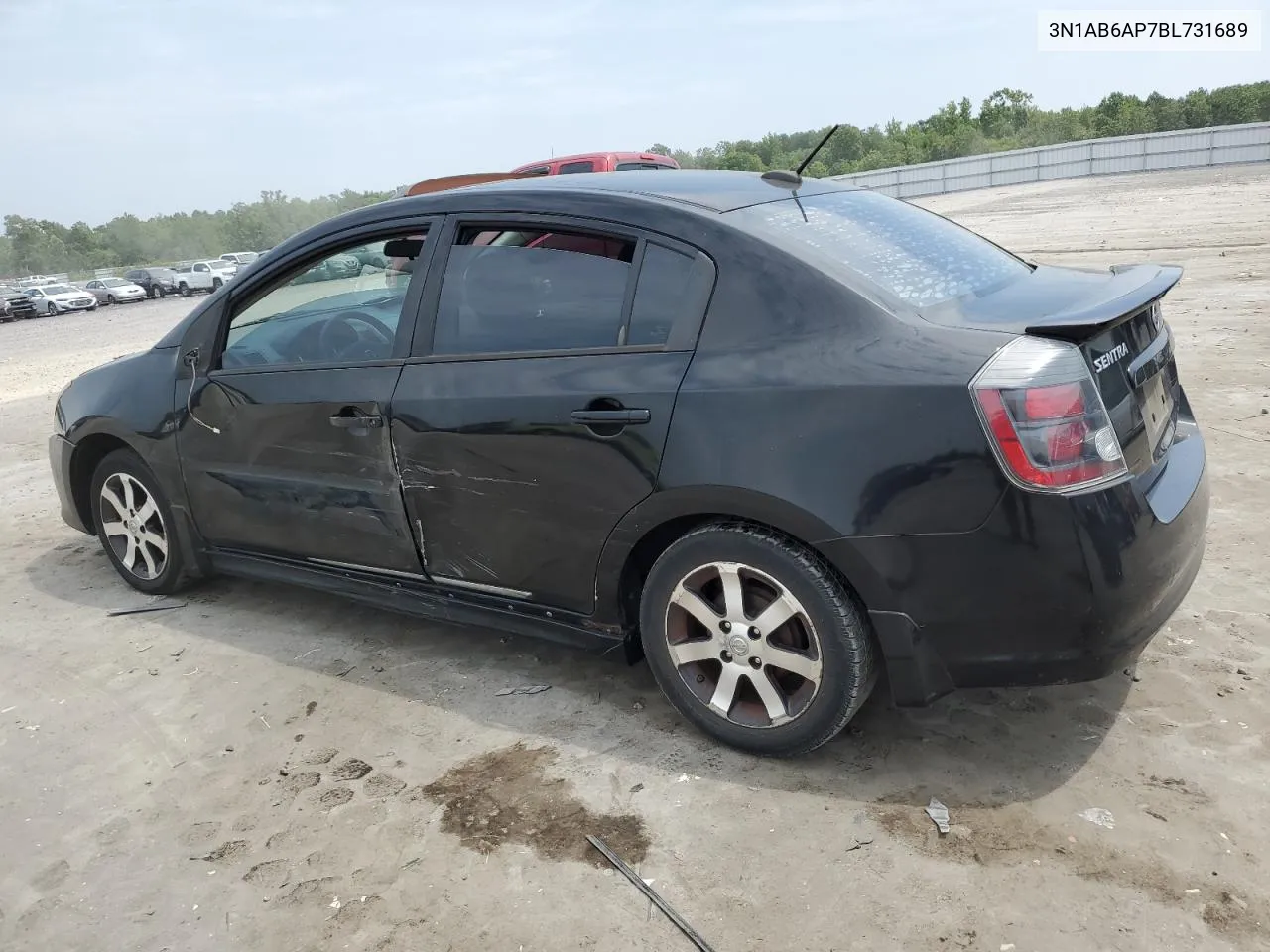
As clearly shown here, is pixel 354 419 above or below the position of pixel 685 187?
below

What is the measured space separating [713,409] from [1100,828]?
1.50 metres

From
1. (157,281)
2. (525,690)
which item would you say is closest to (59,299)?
(157,281)

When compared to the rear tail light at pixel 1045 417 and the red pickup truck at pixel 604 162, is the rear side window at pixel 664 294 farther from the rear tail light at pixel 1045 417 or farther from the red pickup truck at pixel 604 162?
the red pickup truck at pixel 604 162

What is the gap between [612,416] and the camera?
3.08 meters

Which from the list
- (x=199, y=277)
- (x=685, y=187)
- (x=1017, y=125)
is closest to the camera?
(x=685, y=187)

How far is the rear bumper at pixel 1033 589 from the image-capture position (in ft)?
8.43

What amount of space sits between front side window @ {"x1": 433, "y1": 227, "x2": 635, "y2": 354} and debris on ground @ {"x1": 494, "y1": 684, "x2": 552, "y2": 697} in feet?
4.00

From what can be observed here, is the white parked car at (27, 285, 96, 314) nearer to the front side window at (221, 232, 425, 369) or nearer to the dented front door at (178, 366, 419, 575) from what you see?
the dented front door at (178, 366, 419, 575)

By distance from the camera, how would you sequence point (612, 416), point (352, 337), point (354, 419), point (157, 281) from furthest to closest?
point (157, 281) → point (352, 337) → point (354, 419) → point (612, 416)

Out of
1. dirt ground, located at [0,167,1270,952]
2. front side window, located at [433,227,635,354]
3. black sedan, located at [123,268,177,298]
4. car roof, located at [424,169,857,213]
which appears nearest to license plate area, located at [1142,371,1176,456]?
dirt ground, located at [0,167,1270,952]

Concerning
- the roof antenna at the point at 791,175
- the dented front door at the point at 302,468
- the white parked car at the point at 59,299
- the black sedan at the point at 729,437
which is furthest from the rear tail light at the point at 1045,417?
the white parked car at the point at 59,299

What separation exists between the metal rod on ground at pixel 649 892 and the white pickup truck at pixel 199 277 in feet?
146

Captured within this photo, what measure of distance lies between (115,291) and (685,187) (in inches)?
1787

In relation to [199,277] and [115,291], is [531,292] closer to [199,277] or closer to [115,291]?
[199,277]
